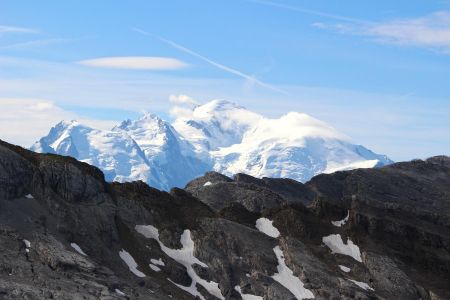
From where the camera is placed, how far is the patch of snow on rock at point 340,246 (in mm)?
135625

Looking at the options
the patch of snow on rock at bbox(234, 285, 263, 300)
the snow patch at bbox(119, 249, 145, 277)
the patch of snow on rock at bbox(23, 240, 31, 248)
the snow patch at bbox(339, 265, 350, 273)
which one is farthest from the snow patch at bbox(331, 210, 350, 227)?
the patch of snow on rock at bbox(23, 240, 31, 248)

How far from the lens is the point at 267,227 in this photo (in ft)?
466

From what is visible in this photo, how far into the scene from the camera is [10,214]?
10562cm

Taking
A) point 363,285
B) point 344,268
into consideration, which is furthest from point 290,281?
point 344,268

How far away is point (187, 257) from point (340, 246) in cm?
3249

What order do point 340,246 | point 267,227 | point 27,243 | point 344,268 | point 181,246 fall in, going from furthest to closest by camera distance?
point 267,227 < point 340,246 < point 344,268 < point 181,246 < point 27,243

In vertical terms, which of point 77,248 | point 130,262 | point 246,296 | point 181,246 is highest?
point 77,248

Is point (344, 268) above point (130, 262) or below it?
below

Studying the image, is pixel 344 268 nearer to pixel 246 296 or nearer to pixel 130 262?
pixel 246 296

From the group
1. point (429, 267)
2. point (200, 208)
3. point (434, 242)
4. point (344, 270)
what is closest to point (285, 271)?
point (344, 270)

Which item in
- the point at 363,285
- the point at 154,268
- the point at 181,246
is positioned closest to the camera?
the point at 154,268

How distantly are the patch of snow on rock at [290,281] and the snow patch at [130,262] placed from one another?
2442 cm

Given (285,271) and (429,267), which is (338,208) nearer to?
(429,267)

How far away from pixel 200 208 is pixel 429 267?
4598 centimetres
